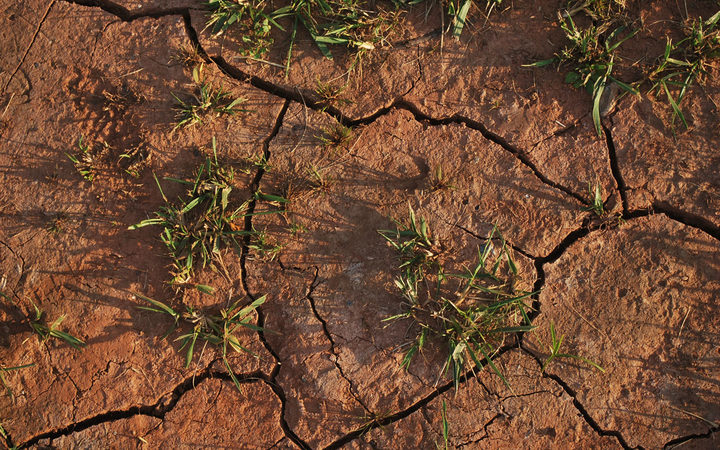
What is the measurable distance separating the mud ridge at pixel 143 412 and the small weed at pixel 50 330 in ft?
1.31

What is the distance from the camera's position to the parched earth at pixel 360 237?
2.56 metres

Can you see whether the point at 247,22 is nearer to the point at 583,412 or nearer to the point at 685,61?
the point at 685,61

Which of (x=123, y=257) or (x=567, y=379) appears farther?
(x=123, y=257)

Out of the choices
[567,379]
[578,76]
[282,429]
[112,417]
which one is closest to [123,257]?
[112,417]

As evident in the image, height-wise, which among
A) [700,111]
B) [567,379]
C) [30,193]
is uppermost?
[700,111]

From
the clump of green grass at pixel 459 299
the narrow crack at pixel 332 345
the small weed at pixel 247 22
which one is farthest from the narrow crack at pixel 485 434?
the small weed at pixel 247 22

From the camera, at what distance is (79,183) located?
2.85m

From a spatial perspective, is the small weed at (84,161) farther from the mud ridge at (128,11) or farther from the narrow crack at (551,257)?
the narrow crack at (551,257)

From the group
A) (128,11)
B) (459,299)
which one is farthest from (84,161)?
(459,299)

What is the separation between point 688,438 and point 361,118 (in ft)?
7.59

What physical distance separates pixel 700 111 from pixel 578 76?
660 mm

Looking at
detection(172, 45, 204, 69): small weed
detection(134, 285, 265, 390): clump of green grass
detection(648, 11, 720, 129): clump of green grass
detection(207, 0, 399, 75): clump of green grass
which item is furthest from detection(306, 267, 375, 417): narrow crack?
detection(648, 11, 720, 129): clump of green grass

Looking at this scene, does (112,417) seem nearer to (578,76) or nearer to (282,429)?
(282,429)

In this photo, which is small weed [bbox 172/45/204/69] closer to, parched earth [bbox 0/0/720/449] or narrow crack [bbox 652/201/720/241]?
parched earth [bbox 0/0/720/449]
